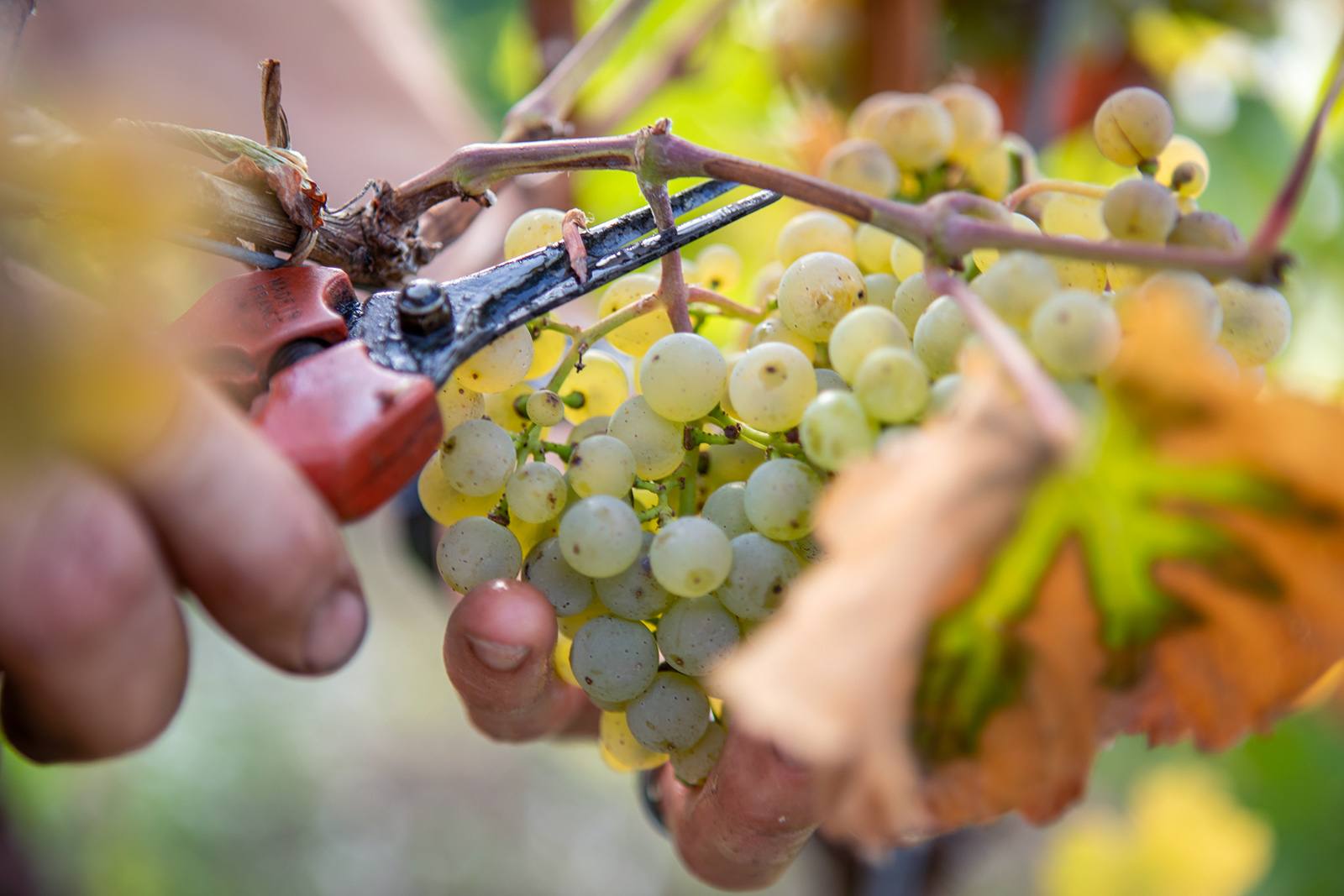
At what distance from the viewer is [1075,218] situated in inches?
14.6

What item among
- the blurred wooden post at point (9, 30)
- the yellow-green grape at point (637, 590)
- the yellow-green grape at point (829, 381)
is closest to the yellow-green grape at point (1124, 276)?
the yellow-green grape at point (829, 381)

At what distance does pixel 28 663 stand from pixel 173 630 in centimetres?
4

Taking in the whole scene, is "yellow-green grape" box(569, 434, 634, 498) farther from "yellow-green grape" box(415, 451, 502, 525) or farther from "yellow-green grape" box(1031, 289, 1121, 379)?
"yellow-green grape" box(1031, 289, 1121, 379)

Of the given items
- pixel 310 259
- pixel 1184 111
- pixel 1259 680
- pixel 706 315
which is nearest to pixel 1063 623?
pixel 1259 680

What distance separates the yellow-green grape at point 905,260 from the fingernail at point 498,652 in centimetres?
21

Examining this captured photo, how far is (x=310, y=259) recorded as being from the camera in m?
0.36

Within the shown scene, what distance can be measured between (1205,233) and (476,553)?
0.30 meters

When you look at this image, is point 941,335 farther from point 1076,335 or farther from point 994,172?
point 994,172

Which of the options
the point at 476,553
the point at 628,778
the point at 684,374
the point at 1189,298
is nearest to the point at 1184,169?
the point at 1189,298

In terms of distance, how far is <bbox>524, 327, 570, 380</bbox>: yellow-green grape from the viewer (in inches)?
15.8

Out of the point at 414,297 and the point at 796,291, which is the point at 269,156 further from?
the point at 796,291

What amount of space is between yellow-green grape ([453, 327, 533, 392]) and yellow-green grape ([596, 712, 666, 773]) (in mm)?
163

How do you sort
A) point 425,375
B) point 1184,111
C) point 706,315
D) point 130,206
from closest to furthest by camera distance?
point 130,206, point 425,375, point 706,315, point 1184,111

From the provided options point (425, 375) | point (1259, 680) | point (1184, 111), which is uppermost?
point (425, 375)
